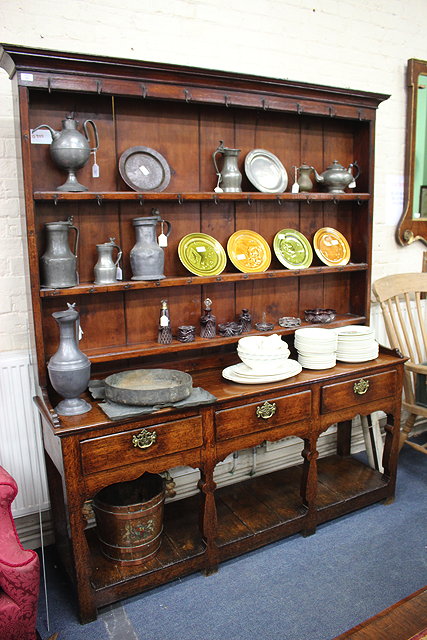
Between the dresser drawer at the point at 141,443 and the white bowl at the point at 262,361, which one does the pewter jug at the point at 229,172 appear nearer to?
the white bowl at the point at 262,361

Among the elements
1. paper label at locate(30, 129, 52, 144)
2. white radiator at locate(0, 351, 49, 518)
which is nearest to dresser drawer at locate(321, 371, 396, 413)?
white radiator at locate(0, 351, 49, 518)

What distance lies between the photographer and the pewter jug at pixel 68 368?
202 cm

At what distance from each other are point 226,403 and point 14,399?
36.9 inches

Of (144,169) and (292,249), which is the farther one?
(292,249)

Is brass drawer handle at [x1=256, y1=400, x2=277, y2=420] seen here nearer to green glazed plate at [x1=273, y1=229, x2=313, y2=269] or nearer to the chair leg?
green glazed plate at [x1=273, y1=229, x2=313, y2=269]

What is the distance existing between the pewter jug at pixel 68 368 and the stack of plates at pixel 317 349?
1083 mm

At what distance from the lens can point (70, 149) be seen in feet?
6.98

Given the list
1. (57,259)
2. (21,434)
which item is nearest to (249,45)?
(57,259)

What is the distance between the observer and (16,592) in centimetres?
166

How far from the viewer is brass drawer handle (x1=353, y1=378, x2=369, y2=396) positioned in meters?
2.65

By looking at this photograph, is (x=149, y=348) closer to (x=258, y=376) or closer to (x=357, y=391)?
(x=258, y=376)

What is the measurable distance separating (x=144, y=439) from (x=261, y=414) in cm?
56

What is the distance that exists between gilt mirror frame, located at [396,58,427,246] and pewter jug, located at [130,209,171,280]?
1.80 meters

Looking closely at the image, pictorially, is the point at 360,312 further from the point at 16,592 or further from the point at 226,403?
the point at 16,592
